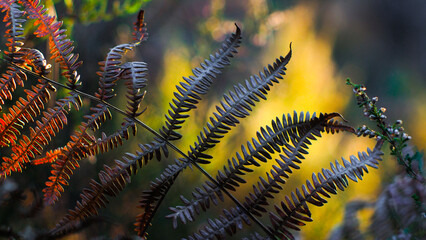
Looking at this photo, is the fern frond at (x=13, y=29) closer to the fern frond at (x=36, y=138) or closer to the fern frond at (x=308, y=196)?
the fern frond at (x=36, y=138)

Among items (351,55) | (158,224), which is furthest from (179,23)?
(158,224)

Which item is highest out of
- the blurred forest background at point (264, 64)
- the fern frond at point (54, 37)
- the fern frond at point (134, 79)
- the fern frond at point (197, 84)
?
the blurred forest background at point (264, 64)

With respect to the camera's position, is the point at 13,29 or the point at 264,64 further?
the point at 264,64

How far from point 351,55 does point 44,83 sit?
8.29 feet

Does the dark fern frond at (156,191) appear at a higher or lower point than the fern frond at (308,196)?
lower

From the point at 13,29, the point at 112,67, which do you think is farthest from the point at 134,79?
the point at 13,29

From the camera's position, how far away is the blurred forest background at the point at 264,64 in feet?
2.98

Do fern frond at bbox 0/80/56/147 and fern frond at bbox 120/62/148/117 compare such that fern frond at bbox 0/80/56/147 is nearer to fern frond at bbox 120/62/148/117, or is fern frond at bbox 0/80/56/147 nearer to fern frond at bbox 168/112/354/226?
fern frond at bbox 120/62/148/117

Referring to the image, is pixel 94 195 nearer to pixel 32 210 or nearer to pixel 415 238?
pixel 32 210

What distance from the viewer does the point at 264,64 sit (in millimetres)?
1749

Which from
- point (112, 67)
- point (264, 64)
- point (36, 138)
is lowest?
point (36, 138)

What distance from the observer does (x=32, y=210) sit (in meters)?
0.48

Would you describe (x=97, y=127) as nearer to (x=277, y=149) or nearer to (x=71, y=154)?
(x=71, y=154)

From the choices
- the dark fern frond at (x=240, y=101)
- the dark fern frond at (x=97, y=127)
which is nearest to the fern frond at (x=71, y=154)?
the dark fern frond at (x=97, y=127)
